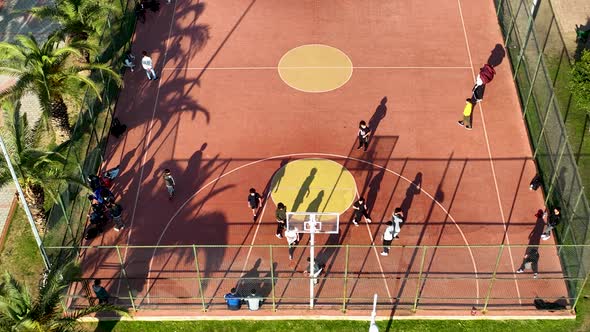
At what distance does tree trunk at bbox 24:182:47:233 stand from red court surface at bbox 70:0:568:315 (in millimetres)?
2372

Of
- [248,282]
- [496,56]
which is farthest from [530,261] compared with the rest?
[496,56]

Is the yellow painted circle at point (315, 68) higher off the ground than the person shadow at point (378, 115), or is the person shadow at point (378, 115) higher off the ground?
the yellow painted circle at point (315, 68)

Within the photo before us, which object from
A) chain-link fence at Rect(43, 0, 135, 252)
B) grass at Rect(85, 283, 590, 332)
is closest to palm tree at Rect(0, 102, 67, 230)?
chain-link fence at Rect(43, 0, 135, 252)

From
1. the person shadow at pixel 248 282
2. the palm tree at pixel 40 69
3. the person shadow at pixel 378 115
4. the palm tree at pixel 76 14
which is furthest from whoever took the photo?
the person shadow at pixel 378 115

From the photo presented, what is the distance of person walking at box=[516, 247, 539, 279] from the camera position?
2223 cm

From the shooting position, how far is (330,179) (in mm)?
25625

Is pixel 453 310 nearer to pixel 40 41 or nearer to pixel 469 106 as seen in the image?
pixel 469 106

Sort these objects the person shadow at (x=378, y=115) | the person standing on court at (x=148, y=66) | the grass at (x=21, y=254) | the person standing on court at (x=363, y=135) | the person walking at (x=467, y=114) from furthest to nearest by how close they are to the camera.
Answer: the person standing on court at (x=148, y=66)
the person shadow at (x=378, y=115)
the person walking at (x=467, y=114)
the person standing on court at (x=363, y=135)
the grass at (x=21, y=254)

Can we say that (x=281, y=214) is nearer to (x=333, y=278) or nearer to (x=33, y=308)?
(x=333, y=278)

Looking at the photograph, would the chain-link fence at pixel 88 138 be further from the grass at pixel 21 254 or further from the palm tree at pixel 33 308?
the palm tree at pixel 33 308

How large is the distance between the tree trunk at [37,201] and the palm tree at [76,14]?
6712 mm

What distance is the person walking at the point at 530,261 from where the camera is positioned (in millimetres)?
22234

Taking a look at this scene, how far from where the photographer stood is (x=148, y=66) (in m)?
29.1

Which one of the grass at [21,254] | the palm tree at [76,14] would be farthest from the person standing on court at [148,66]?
the grass at [21,254]
